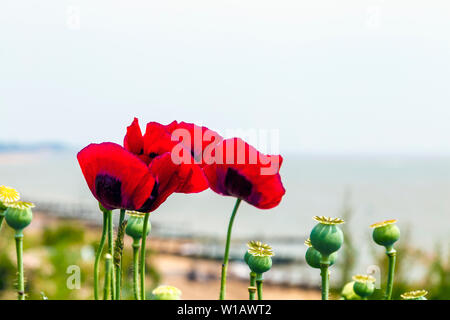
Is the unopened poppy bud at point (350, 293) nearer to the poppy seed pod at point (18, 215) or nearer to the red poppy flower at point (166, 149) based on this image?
the red poppy flower at point (166, 149)

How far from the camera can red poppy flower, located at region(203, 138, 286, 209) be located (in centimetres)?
54

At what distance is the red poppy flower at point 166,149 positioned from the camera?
1.76 ft

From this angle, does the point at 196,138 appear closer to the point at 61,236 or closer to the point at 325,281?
the point at 325,281

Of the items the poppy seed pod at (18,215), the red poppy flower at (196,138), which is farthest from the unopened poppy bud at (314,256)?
the poppy seed pod at (18,215)

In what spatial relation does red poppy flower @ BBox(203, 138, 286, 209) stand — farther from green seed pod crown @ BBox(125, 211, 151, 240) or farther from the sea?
the sea

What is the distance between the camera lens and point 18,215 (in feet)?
1.99

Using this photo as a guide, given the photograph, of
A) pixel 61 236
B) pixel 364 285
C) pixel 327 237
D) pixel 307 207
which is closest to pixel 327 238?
pixel 327 237

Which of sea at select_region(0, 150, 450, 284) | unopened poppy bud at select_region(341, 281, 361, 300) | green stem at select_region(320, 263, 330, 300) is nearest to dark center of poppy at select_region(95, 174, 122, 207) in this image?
green stem at select_region(320, 263, 330, 300)

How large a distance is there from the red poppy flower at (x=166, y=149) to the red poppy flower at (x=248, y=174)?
2 cm

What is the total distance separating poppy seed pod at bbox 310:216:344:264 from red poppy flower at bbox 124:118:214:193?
12 cm
